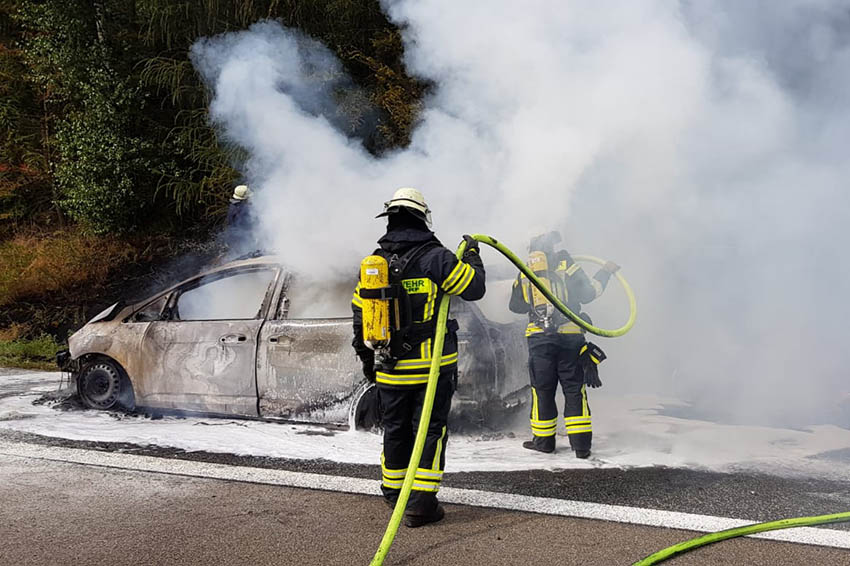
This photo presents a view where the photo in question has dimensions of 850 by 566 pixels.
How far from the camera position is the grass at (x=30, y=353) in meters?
9.88

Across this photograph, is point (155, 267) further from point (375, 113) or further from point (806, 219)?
point (806, 219)

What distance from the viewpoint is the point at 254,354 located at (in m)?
5.90

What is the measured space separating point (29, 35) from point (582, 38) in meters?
12.0

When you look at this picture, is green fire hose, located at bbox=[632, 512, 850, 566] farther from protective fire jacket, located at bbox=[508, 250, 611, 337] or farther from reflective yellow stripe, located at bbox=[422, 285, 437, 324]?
protective fire jacket, located at bbox=[508, 250, 611, 337]

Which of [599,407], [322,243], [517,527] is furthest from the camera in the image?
[599,407]

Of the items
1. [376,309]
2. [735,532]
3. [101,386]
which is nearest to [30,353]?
[101,386]

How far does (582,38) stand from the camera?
6.95 meters

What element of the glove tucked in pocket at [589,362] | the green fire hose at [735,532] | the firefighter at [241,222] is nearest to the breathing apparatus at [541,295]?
the glove tucked in pocket at [589,362]

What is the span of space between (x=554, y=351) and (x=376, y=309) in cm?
189

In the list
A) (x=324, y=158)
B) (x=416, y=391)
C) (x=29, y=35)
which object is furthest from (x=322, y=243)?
(x=29, y=35)

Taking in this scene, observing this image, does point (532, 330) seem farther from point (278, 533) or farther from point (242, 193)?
point (242, 193)

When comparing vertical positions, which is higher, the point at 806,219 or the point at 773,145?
the point at 773,145

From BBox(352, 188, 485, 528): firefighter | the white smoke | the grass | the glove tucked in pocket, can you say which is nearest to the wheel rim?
the white smoke

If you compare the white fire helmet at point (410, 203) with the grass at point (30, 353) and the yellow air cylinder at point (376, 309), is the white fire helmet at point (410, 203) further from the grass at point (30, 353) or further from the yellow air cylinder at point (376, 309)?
the grass at point (30, 353)
